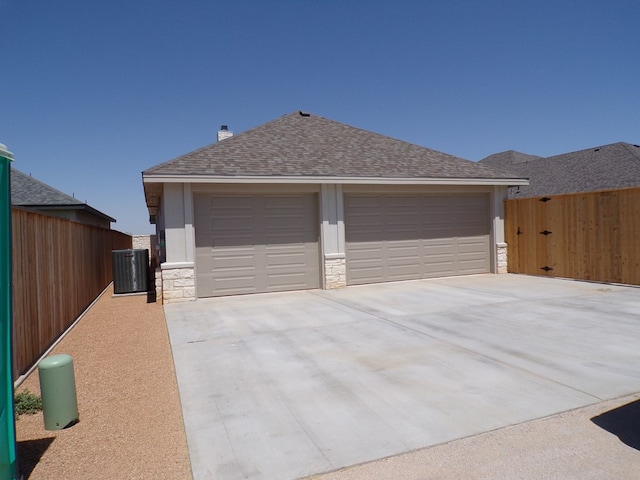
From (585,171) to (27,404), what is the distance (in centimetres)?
2212

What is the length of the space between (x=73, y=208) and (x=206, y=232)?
27.6 ft

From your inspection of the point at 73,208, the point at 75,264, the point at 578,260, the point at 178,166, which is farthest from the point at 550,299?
the point at 73,208

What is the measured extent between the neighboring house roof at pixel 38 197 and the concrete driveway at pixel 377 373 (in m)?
9.90

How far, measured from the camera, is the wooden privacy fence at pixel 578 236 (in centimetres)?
1102

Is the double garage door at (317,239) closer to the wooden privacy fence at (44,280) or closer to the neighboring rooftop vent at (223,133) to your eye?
the wooden privacy fence at (44,280)

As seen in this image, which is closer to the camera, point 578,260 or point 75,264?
point 75,264

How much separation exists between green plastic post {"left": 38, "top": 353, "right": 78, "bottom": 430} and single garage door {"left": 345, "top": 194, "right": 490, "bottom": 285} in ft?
30.3

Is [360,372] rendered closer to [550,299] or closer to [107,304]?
[550,299]

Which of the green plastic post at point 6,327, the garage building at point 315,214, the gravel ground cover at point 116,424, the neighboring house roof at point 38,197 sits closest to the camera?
the green plastic post at point 6,327

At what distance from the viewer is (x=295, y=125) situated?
15.3 m

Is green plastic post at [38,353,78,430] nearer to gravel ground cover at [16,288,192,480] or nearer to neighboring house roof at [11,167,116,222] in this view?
gravel ground cover at [16,288,192,480]

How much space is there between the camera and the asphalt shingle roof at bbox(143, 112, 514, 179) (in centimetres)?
1127

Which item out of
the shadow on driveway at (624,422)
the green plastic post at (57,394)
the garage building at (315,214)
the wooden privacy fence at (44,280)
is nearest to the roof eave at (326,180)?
the garage building at (315,214)

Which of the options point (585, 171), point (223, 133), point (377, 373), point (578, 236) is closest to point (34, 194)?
point (223, 133)
